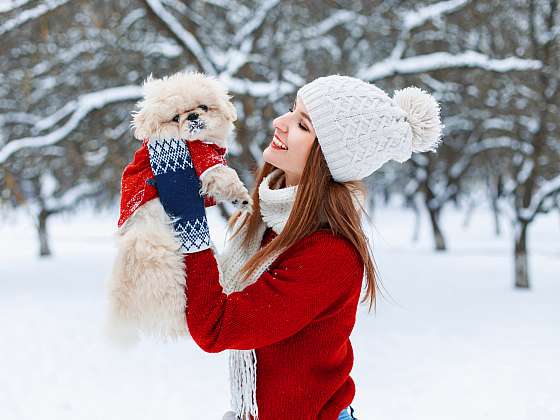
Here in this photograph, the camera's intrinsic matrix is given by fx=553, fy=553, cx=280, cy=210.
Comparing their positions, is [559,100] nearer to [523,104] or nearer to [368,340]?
[523,104]

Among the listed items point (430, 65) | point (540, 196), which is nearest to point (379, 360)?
point (430, 65)

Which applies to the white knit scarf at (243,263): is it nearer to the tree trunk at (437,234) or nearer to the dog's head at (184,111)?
the dog's head at (184,111)

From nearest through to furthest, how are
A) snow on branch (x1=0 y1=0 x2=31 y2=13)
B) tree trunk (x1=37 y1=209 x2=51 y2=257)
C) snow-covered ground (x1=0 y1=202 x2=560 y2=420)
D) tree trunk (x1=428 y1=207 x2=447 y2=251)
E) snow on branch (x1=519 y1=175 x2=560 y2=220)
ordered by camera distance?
snow-covered ground (x1=0 y1=202 x2=560 y2=420) < snow on branch (x1=0 y1=0 x2=31 y2=13) < snow on branch (x1=519 y1=175 x2=560 y2=220) < tree trunk (x1=37 y1=209 x2=51 y2=257) < tree trunk (x1=428 y1=207 x2=447 y2=251)

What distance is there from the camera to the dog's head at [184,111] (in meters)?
1.53

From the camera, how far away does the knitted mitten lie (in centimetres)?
150

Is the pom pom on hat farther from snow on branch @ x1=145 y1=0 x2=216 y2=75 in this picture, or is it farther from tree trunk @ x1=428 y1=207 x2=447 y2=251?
tree trunk @ x1=428 y1=207 x2=447 y2=251

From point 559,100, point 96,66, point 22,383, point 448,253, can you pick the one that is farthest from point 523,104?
point 22,383

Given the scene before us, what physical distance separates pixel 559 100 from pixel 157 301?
10137mm

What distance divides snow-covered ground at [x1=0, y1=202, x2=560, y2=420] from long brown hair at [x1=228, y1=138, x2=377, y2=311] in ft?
1.08

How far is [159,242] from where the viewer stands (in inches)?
57.1

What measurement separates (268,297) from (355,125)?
586 mm

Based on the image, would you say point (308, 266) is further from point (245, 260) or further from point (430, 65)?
point (430, 65)

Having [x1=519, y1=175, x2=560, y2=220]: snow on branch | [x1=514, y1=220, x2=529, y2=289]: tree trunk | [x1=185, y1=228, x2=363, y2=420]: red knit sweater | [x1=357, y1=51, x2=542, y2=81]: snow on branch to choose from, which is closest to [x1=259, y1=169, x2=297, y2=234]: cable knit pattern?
[x1=185, y1=228, x2=363, y2=420]: red knit sweater

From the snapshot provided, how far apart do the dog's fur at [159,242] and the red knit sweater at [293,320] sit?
66mm
